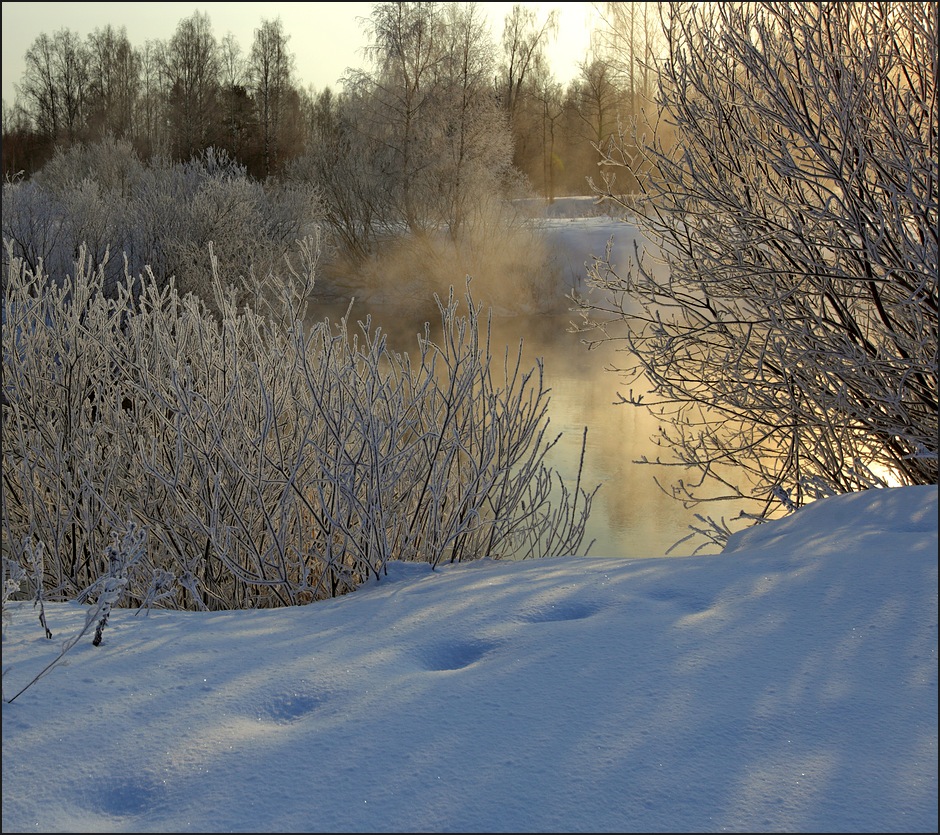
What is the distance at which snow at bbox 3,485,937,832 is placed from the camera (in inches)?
69.9

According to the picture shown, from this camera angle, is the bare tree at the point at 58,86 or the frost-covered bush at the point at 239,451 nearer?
the frost-covered bush at the point at 239,451

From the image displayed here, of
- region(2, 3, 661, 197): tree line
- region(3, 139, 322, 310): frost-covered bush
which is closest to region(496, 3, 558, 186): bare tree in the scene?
region(2, 3, 661, 197): tree line

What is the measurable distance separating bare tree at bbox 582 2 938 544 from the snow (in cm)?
198

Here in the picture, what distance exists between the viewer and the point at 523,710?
2.14m

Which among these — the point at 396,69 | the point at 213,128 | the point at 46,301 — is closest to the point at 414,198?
the point at 396,69

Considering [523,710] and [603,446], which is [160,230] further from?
[523,710]

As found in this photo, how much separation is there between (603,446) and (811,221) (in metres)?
7.03

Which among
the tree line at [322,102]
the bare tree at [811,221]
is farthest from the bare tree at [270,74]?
the bare tree at [811,221]

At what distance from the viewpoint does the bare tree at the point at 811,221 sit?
169 inches

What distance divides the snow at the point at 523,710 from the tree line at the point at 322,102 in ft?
70.3

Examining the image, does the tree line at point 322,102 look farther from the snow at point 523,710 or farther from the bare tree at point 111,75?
the snow at point 523,710

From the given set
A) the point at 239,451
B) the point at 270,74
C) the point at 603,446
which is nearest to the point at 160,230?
the point at 603,446

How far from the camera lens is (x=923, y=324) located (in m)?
4.64

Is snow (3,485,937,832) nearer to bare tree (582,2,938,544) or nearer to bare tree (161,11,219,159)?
bare tree (582,2,938,544)
